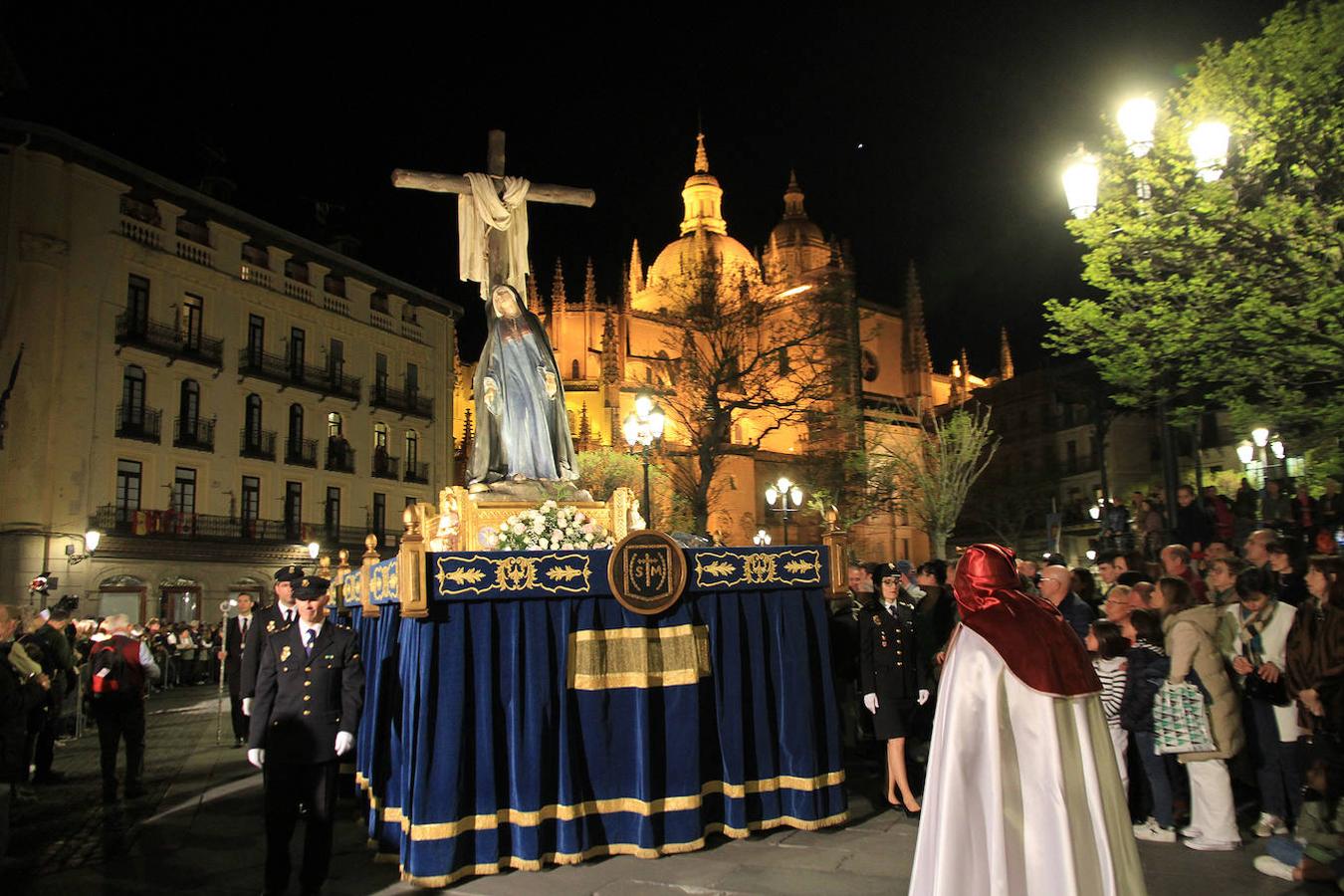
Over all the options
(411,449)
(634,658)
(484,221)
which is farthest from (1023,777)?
(411,449)

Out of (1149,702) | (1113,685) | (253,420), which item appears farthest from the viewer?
(253,420)

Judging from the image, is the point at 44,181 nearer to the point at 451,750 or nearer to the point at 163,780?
the point at 163,780

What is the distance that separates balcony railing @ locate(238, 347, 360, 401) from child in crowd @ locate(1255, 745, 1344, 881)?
35.1 meters

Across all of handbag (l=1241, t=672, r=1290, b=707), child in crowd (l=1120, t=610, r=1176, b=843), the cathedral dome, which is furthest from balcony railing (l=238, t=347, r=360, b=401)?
handbag (l=1241, t=672, r=1290, b=707)

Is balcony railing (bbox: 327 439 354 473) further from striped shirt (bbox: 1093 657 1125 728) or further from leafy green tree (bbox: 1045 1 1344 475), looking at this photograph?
striped shirt (bbox: 1093 657 1125 728)

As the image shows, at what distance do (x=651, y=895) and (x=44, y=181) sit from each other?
101 ft

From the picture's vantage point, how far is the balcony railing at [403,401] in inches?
1607

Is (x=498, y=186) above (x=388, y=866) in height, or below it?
above

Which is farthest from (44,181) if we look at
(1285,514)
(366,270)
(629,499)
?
(1285,514)

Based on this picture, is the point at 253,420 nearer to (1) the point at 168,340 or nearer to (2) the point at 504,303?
(1) the point at 168,340

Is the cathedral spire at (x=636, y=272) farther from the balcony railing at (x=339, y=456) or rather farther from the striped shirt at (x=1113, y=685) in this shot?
the striped shirt at (x=1113, y=685)

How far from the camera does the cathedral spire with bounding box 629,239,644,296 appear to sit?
201 feet

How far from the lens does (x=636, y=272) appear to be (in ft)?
205

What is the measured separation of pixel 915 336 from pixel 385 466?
3813cm
